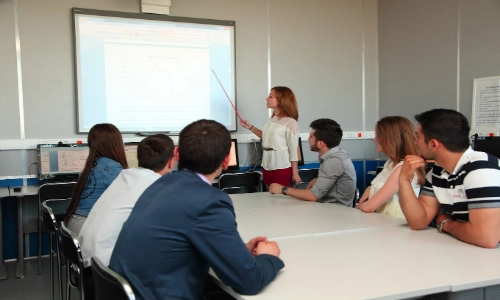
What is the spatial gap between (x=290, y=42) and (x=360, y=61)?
106 centimetres

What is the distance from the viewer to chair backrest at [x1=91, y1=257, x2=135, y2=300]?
4.03ft

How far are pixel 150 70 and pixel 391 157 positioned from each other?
2932mm

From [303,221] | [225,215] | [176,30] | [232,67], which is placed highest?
[176,30]

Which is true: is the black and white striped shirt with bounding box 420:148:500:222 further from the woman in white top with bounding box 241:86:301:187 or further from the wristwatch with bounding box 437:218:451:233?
the woman in white top with bounding box 241:86:301:187

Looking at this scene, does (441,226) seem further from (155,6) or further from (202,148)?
(155,6)

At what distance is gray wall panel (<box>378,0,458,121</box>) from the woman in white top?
6.15 ft

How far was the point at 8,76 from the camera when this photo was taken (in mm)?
4242

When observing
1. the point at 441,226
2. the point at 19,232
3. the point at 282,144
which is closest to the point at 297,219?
the point at 441,226

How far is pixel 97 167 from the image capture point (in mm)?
2590

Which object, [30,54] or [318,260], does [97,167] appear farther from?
[30,54]

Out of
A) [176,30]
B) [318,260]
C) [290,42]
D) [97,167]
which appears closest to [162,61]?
[176,30]

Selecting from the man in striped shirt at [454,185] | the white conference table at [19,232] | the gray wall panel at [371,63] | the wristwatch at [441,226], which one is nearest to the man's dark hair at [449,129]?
the man in striped shirt at [454,185]

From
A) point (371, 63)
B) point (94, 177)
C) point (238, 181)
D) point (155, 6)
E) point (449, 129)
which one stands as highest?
point (155, 6)

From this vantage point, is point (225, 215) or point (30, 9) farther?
point (30, 9)
